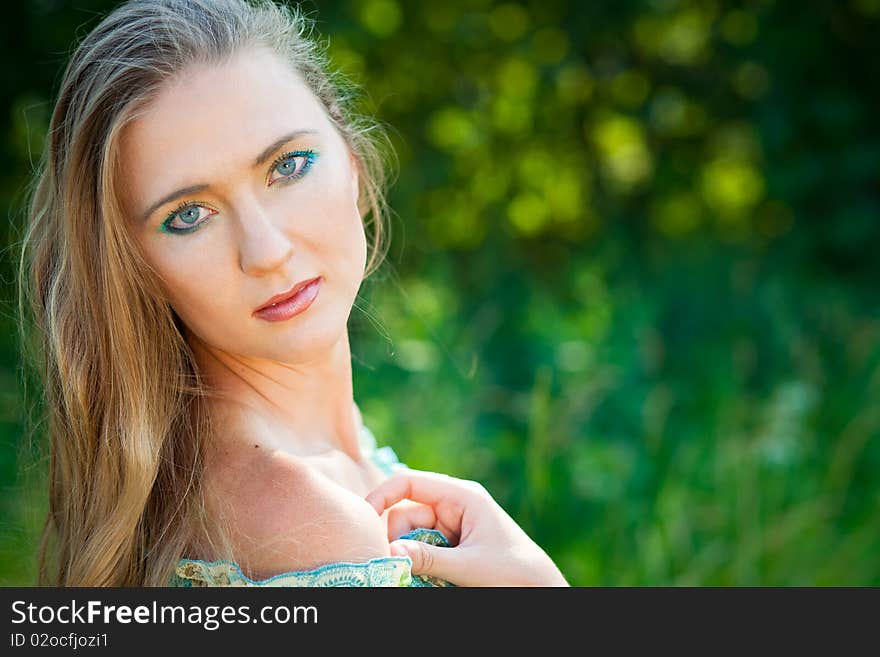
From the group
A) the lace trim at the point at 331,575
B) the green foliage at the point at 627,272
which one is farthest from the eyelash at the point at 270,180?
the green foliage at the point at 627,272

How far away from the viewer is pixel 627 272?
5.22 metres

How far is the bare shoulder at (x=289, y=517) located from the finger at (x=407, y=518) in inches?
4.5

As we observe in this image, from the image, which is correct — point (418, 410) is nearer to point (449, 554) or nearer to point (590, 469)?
point (590, 469)

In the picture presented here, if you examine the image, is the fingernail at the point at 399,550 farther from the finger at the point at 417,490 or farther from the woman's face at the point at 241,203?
the woman's face at the point at 241,203

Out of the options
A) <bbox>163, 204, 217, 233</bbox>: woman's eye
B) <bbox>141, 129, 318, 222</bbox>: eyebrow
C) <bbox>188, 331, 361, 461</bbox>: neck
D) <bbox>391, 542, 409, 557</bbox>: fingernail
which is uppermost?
<bbox>141, 129, 318, 222</bbox>: eyebrow

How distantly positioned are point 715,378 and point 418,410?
139 cm

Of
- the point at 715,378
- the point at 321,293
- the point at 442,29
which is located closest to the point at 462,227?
the point at 442,29

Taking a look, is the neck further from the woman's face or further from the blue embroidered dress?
the blue embroidered dress

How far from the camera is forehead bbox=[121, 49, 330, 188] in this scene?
1419mm

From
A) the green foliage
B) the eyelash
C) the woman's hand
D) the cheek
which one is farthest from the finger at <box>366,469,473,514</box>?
the green foliage

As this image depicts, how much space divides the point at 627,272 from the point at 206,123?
4006mm

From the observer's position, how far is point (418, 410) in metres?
3.52

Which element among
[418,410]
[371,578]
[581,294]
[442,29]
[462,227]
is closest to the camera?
[371,578]

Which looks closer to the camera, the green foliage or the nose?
the nose
